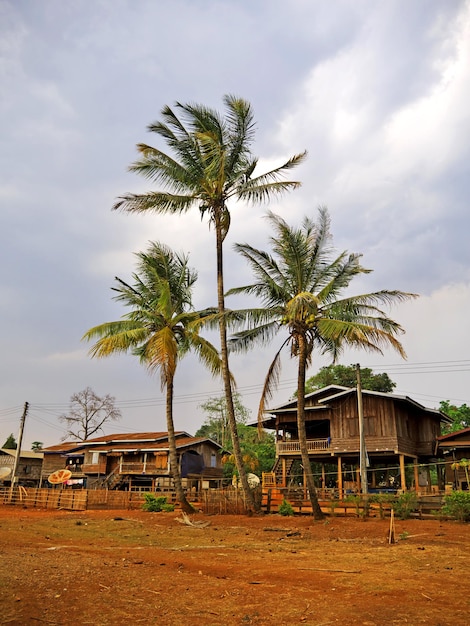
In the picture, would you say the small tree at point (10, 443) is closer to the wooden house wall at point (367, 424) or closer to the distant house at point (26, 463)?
the distant house at point (26, 463)

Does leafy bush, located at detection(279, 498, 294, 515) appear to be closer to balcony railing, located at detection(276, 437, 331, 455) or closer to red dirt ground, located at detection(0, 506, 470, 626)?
red dirt ground, located at detection(0, 506, 470, 626)

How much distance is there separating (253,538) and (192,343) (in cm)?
1082

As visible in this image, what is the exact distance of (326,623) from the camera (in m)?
6.00

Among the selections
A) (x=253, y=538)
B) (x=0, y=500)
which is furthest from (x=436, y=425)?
(x=0, y=500)

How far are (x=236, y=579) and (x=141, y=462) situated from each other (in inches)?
1358

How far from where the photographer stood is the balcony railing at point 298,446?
3155 centimetres

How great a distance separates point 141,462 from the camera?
4131cm

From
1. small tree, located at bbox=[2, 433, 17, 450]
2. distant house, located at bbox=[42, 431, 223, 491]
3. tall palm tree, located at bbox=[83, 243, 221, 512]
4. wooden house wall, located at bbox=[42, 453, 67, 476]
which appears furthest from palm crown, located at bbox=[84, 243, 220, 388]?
small tree, located at bbox=[2, 433, 17, 450]

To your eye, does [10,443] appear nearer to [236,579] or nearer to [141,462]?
[141,462]

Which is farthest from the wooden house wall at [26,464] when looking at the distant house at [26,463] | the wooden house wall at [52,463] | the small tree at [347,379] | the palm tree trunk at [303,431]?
the palm tree trunk at [303,431]

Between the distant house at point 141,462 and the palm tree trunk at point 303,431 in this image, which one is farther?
the distant house at point 141,462

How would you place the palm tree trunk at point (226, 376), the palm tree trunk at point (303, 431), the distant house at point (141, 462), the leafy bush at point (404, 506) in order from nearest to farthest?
1. the leafy bush at point (404, 506)
2. the palm tree trunk at point (303, 431)
3. the palm tree trunk at point (226, 376)
4. the distant house at point (141, 462)

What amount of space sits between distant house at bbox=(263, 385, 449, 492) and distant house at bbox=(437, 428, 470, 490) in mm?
997

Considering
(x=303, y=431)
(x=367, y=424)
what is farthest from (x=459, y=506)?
(x=367, y=424)
